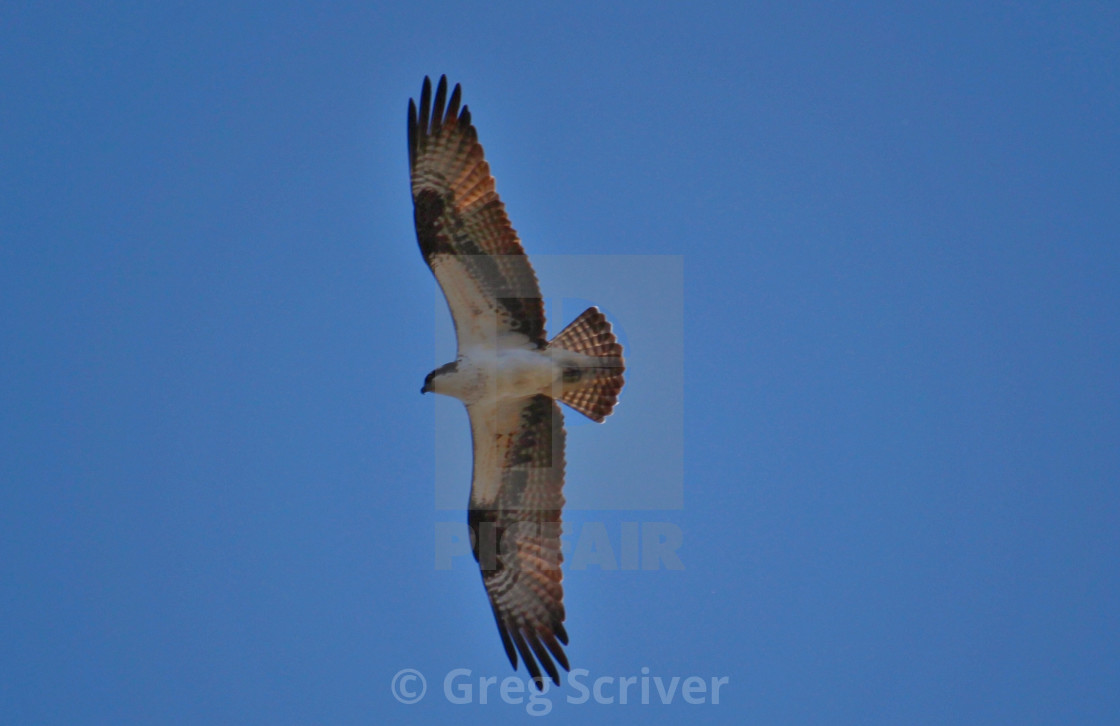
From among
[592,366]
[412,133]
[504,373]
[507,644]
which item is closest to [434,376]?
[504,373]

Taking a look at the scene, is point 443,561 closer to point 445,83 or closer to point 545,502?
point 545,502

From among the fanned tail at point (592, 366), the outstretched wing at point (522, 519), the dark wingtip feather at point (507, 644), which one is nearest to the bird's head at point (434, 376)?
the outstretched wing at point (522, 519)

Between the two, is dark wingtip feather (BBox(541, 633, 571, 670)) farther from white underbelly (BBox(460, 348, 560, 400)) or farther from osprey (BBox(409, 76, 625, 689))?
white underbelly (BBox(460, 348, 560, 400))

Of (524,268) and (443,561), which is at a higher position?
(524,268)

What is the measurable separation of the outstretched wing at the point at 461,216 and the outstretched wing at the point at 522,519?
1.02m

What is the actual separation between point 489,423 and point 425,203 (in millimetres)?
1921

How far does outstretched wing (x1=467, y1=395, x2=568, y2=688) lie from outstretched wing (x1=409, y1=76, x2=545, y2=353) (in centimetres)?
102

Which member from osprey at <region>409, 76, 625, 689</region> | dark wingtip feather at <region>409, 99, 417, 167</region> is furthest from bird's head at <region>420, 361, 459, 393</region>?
dark wingtip feather at <region>409, 99, 417, 167</region>

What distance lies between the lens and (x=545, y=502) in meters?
10.3

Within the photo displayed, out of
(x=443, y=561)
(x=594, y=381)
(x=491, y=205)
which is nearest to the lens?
(x=491, y=205)

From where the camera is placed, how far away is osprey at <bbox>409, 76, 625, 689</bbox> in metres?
9.46

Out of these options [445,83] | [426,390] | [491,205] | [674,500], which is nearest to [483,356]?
[426,390]

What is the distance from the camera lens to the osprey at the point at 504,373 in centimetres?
946

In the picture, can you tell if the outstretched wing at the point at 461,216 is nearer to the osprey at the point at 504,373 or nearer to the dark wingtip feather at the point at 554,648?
the osprey at the point at 504,373
